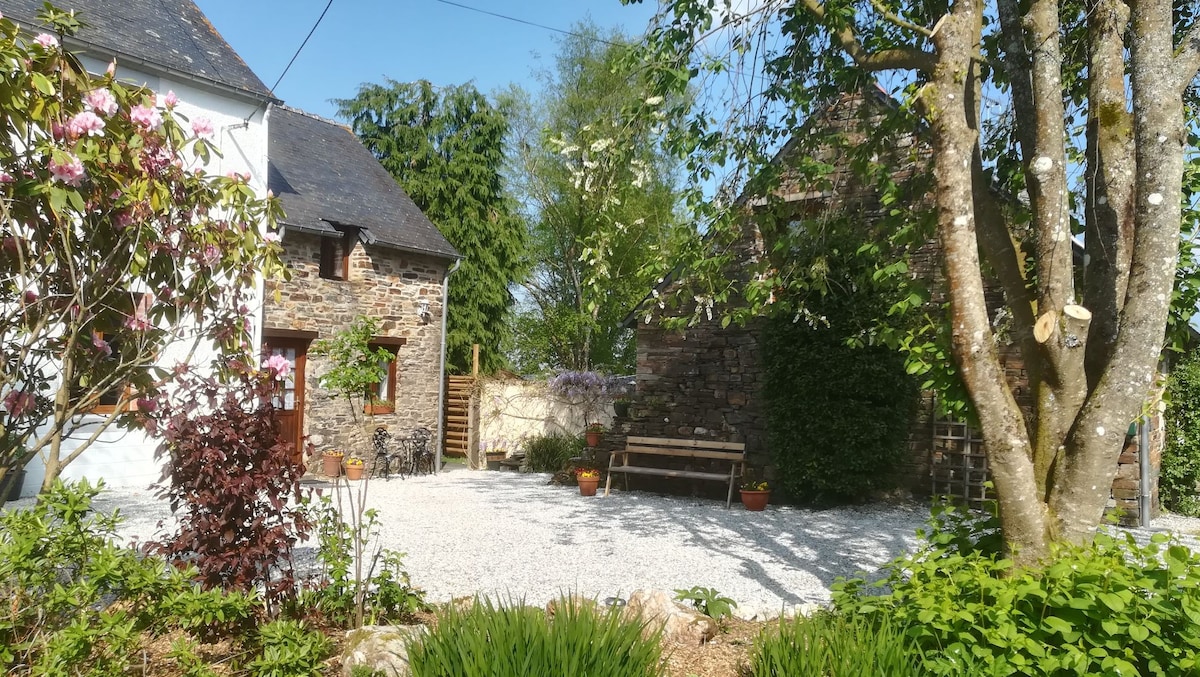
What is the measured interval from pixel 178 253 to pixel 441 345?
10485 millimetres

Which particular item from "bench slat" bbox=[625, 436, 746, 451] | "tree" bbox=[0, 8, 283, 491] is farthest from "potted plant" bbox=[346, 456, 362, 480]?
"tree" bbox=[0, 8, 283, 491]

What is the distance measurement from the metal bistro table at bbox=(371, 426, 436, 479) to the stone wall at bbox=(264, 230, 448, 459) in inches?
8.5

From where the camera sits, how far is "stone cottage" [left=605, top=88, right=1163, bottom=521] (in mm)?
9406

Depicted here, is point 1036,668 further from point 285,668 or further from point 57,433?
point 57,433

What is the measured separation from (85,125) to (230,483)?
5.51ft

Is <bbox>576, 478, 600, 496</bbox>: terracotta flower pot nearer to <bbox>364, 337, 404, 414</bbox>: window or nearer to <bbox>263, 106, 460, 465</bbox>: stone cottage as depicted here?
<bbox>263, 106, 460, 465</bbox>: stone cottage

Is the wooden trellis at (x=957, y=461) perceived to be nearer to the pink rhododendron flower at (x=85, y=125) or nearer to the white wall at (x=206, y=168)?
the white wall at (x=206, y=168)

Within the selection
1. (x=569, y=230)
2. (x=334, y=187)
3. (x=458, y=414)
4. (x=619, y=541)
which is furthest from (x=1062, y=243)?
(x=569, y=230)

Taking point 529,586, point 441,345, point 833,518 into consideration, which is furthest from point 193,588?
point 441,345

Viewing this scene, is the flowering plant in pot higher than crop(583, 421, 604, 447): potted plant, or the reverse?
crop(583, 421, 604, 447): potted plant

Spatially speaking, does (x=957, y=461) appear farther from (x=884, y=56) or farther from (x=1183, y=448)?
(x=884, y=56)

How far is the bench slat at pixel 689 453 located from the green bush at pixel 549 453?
11.6ft

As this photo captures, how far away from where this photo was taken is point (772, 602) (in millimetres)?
5480

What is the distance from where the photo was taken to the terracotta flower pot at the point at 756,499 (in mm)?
9587
